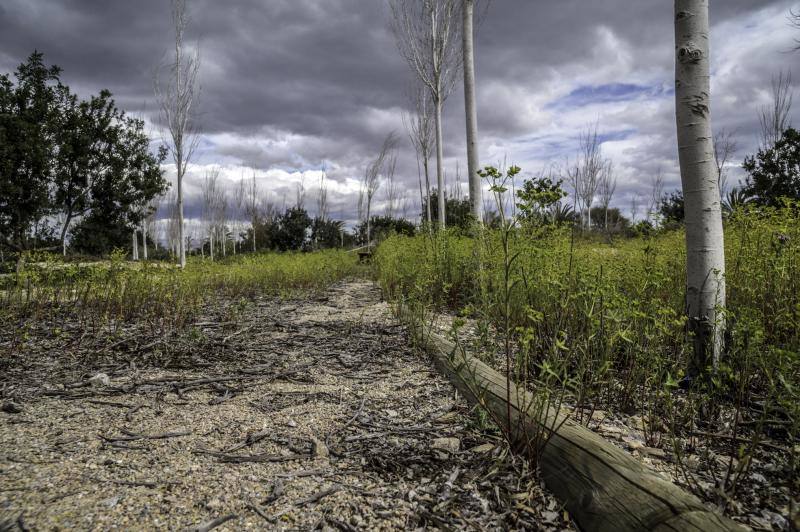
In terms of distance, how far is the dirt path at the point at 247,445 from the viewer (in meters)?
1.35

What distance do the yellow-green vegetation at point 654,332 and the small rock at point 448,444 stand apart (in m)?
0.41

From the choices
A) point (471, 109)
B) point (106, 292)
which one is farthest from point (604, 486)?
point (471, 109)

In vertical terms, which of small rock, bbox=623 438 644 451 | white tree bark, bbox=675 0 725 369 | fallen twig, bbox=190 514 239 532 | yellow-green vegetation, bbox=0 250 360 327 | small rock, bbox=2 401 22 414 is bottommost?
fallen twig, bbox=190 514 239 532

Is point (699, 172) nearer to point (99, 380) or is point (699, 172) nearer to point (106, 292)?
point (99, 380)

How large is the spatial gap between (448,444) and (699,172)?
1979 mm

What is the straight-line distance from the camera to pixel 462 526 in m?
1.29

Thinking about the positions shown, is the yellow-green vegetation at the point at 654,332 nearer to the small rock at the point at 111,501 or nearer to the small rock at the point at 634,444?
the small rock at the point at 634,444

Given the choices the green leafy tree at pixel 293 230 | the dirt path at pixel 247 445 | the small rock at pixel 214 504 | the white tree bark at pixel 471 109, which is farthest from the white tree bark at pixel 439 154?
the green leafy tree at pixel 293 230

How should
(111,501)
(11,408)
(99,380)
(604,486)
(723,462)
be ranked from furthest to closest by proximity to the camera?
(99,380) < (11,408) < (723,462) < (111,501) < (604,486)

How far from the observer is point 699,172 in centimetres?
222

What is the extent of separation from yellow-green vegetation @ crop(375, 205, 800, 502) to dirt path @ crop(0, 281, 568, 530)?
466 millimetres

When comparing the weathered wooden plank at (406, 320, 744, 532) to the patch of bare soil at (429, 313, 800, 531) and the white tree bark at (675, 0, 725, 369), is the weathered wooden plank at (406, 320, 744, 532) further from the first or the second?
the white tree bark at (675, 0, 725, 369)

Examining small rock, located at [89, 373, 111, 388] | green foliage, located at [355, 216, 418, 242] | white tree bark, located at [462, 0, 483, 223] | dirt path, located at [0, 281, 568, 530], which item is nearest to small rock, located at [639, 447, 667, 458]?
dirt path, located at [0, 281, 568, 530]

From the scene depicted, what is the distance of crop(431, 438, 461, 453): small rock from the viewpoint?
1743 mm
